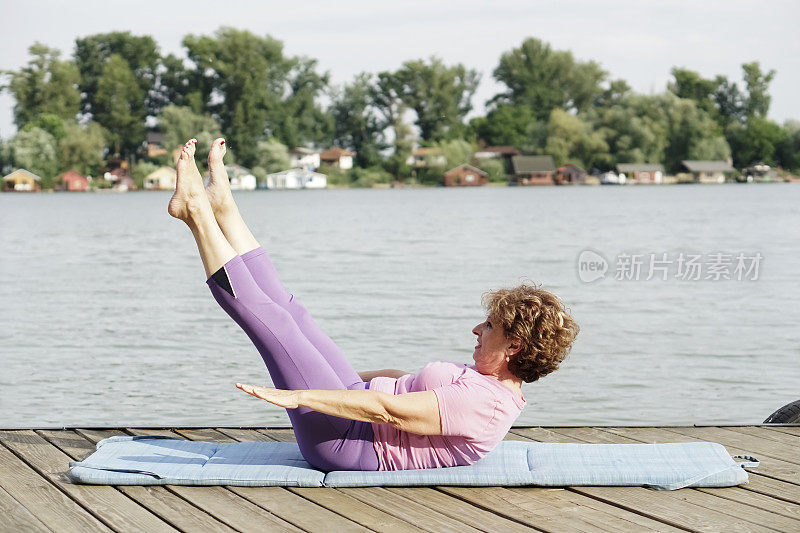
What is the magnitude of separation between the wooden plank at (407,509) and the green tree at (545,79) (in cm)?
9271

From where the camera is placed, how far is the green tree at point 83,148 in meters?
77.1

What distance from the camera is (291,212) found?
1971 inches

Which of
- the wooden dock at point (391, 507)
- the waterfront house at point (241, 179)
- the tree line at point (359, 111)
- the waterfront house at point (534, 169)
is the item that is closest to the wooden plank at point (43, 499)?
the wooden dock at point (391, 507)

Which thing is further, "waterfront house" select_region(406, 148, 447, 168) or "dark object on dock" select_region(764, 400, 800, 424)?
"waterfront house" select_region(406, 148, 447, 168)

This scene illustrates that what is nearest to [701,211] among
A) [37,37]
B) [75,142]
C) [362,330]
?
[362,330]

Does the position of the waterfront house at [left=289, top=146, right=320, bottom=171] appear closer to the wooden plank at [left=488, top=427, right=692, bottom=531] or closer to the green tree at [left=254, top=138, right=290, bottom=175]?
the green tree at [left=254, top=138, right=290, bottom=175]

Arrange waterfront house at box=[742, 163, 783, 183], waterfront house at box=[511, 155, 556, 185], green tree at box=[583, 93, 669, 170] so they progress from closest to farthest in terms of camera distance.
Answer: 1. green tree at box=[583, 93, 669, 170]
2. waterfront house at box=[511, 155, 556, 185]
3. waterfront house at box=[742, 163, 783, 183]

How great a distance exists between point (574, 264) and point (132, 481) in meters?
18.5

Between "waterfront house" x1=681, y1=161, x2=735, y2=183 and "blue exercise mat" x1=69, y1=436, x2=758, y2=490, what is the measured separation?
8253 cm

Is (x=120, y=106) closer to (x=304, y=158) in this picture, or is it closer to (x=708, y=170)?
(x=304, y=158)

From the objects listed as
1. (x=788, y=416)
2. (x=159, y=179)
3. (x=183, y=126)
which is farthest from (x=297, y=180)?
(x=788, y=416)

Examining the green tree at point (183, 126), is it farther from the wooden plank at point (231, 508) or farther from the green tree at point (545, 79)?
the wooden plank at point (231, 508)

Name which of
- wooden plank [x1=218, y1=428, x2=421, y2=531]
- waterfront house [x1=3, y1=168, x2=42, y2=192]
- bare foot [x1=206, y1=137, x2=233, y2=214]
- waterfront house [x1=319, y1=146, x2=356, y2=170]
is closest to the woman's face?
wooden plank [x1=218, y1=428, x2=421, y2=531]

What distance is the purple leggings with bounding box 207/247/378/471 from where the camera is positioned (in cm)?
336
